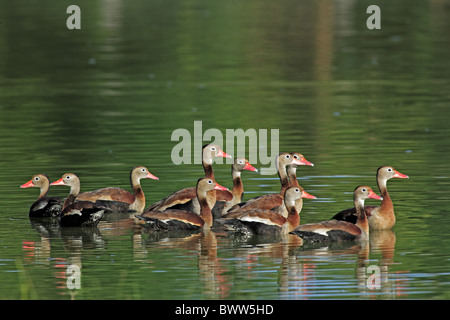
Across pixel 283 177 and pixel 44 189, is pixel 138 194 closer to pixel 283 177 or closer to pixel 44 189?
pixel 44 189

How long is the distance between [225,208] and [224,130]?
729cm

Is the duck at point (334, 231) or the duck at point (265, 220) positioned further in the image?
the duck at point (265, 220)

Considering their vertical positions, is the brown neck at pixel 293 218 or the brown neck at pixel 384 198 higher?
the brown neck at pixel 384 198

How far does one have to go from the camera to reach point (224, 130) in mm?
23531

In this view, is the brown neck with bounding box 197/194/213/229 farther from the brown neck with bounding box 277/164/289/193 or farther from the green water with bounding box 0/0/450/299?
the brown neck with bounding box 277/164/289/193

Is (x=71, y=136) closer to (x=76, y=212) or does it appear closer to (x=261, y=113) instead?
(x=261, y=113)

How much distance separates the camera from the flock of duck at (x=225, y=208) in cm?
1408

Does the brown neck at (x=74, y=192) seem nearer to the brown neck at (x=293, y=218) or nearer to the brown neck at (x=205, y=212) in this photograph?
the brown neck at (x=205, y=212)

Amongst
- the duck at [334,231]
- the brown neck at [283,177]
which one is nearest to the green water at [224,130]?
the duck at [334,231]

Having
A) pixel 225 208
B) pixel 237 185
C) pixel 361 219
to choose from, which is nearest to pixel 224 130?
pixel 237 185

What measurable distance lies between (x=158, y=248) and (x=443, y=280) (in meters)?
3.79

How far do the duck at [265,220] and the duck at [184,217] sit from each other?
53cm

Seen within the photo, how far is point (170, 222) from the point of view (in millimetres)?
14453
